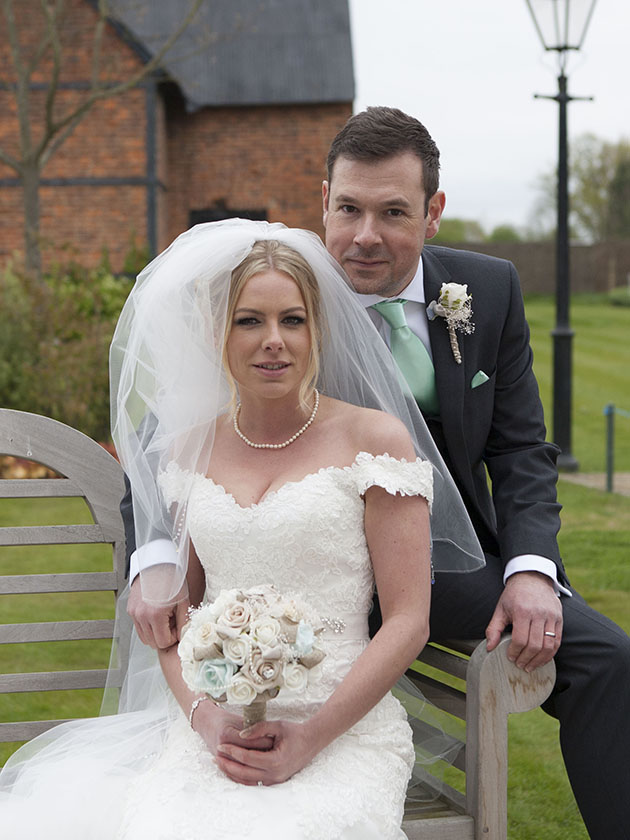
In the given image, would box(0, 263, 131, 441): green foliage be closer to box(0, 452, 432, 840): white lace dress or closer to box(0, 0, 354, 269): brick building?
box(0, 0, 354, 269): brick building

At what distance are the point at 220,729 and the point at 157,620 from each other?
0.37 metres

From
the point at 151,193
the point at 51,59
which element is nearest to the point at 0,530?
the point at 151,193

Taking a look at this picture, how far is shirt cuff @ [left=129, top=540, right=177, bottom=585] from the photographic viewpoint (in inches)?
107

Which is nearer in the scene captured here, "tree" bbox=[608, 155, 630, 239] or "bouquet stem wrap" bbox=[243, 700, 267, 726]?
"bouquet stem wrap" bbox=[243, 700, 267, 726]

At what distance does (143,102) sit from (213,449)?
15069mm

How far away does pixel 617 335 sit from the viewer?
87.0 feet

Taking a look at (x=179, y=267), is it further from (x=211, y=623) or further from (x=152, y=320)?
(x=211, y=623)

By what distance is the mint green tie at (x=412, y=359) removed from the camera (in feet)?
9.91

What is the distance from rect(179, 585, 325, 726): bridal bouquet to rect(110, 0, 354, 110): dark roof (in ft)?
52.7

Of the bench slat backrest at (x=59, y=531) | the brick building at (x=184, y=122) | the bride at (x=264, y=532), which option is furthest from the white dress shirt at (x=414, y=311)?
the brick building at (x=184, y=122)

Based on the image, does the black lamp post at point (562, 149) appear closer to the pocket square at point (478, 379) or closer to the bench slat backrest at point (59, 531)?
the pocket square at point (478, 379)

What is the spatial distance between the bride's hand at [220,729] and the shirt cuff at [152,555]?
0.39 m

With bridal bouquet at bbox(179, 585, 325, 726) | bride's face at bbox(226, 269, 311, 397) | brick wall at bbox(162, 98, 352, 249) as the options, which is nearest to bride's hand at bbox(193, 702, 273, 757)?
bridal bouquet at bbox(179, 585, 325, 726)

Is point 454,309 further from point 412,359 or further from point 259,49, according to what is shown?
point 259,49
